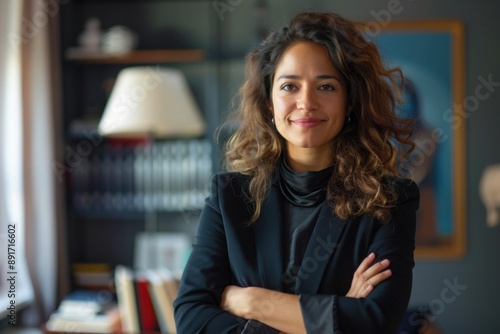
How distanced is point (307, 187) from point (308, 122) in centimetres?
17

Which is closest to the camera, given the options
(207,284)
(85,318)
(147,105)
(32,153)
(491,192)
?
(207,284)

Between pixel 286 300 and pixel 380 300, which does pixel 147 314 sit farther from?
pixel 380 300

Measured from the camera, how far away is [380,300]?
1599 millimetres

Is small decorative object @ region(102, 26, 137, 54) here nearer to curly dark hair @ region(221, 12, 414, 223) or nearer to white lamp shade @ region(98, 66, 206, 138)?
white lamp shade @ region(98, 66, 206, 138)

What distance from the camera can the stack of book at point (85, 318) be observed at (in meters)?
3.01

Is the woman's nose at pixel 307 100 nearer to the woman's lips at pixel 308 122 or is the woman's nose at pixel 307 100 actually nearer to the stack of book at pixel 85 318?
the woman's lips at pixel 308 122

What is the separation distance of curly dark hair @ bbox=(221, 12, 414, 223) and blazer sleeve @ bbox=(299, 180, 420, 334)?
5 centimetres

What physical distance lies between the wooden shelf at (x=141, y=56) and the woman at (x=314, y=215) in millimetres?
2552

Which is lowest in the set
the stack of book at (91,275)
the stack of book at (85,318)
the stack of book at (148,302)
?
the stack of book at (91,275)

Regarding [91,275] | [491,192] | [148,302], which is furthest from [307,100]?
[491,192]

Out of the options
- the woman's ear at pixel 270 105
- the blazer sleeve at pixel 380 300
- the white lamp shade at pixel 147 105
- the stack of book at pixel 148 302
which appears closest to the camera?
the blazer sleeve at pixel 380 300

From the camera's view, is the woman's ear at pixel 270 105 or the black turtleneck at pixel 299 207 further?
the woman's ear at pixel 270 105

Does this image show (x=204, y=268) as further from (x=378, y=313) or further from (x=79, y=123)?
(x=79, y=123)

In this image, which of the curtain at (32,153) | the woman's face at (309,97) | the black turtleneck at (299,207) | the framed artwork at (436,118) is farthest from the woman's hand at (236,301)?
the framed artwork at (436,118)
